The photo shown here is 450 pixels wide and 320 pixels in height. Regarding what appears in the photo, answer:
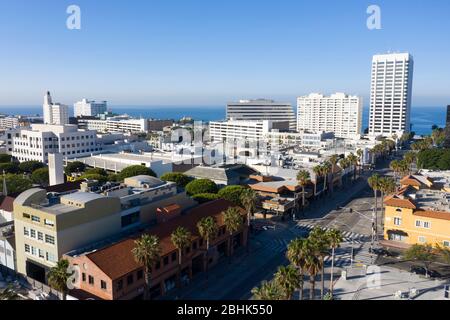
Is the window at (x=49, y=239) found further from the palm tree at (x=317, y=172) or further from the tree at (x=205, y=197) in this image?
the palm tree at (x=317, y=172)

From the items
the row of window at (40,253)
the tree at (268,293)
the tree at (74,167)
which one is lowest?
the row of window at (40,253)

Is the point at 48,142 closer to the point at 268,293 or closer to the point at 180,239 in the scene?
the point at 180,239

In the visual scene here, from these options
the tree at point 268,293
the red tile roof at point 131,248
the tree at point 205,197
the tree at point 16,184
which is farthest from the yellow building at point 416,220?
the tree at point 16,184

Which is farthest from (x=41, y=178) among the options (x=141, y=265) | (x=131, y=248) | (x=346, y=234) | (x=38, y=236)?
(x=346, y=234)

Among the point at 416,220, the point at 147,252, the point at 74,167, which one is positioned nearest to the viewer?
the point at 147,252
